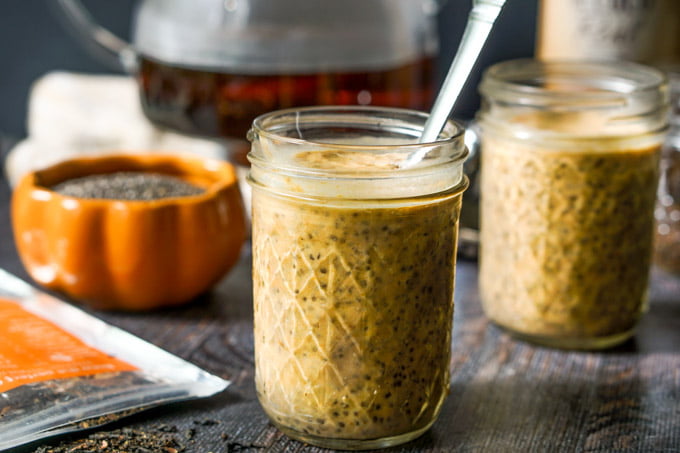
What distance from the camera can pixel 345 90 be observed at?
1.16 metres

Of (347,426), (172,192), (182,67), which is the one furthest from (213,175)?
(347,426)

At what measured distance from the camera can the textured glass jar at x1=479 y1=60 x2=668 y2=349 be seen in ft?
2.74

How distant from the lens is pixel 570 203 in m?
0.84

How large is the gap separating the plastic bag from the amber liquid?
1.24 ft

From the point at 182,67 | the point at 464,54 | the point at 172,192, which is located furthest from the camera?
the point at 182,67

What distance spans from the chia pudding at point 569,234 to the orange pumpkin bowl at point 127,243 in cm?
29

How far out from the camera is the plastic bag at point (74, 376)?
26.9 inches

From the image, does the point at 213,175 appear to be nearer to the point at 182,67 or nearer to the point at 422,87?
the point at 182,67

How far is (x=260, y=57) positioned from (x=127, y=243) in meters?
0.32

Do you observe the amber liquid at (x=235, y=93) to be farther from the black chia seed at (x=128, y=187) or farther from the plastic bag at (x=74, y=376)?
the plastic bag at (x=74, y=376)

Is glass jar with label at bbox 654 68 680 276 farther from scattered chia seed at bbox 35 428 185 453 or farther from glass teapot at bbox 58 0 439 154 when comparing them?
scattered chia seed at bbox 35 428 185 453

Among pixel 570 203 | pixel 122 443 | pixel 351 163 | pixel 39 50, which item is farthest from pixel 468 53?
pixel 39 50

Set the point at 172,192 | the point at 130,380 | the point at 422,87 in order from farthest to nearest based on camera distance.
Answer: the point at 422,87, the point at 172,192, the point at 130,380

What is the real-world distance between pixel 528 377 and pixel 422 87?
21.5 inches
